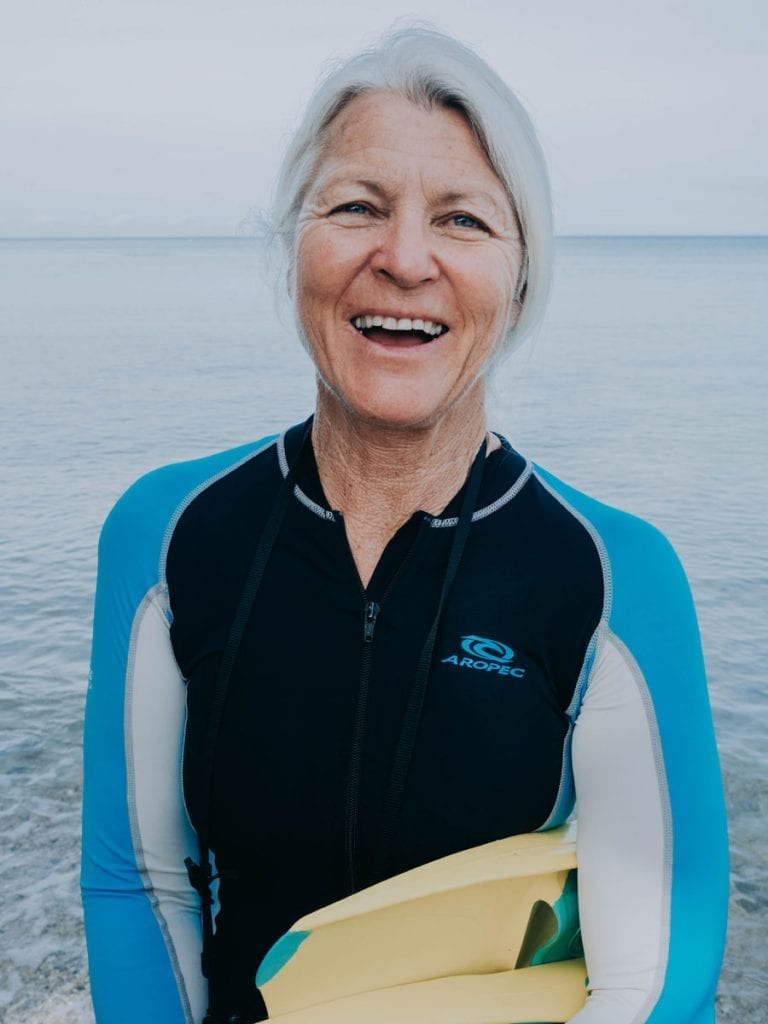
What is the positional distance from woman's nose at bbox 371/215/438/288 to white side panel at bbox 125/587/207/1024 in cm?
66

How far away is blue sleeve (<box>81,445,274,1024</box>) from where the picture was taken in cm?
172

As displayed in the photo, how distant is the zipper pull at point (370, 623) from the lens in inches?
64.9

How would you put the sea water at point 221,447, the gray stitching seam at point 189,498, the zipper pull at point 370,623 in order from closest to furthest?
the zipper pull at point 370,623, the gray stitching seam at point 189,498, the sea water at point 221,447

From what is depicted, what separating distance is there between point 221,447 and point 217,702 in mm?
12923

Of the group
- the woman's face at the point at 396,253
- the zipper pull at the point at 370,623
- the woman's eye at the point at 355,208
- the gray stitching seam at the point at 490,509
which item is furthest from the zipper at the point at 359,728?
the woman's eye at the point at 355,208

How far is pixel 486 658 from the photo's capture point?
1.63m

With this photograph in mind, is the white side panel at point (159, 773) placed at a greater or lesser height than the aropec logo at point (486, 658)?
lesser

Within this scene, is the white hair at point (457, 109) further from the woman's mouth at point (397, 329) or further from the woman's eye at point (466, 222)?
the woman's mouth at point (397, 329)

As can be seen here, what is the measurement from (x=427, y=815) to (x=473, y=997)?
27cm

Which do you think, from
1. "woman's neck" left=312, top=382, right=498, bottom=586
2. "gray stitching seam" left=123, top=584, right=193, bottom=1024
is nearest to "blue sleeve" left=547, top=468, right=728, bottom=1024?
"woman's neck" left=312, top=382, right=498, bottom=586

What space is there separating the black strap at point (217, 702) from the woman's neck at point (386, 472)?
108mm

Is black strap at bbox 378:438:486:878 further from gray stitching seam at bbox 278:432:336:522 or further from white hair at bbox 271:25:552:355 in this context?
white hair at bbox 271:25:552:355

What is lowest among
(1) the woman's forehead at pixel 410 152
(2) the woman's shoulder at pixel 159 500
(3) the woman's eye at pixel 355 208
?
(2) the woman's shoulder at pixel 159 500

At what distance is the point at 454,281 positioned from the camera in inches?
62.2
